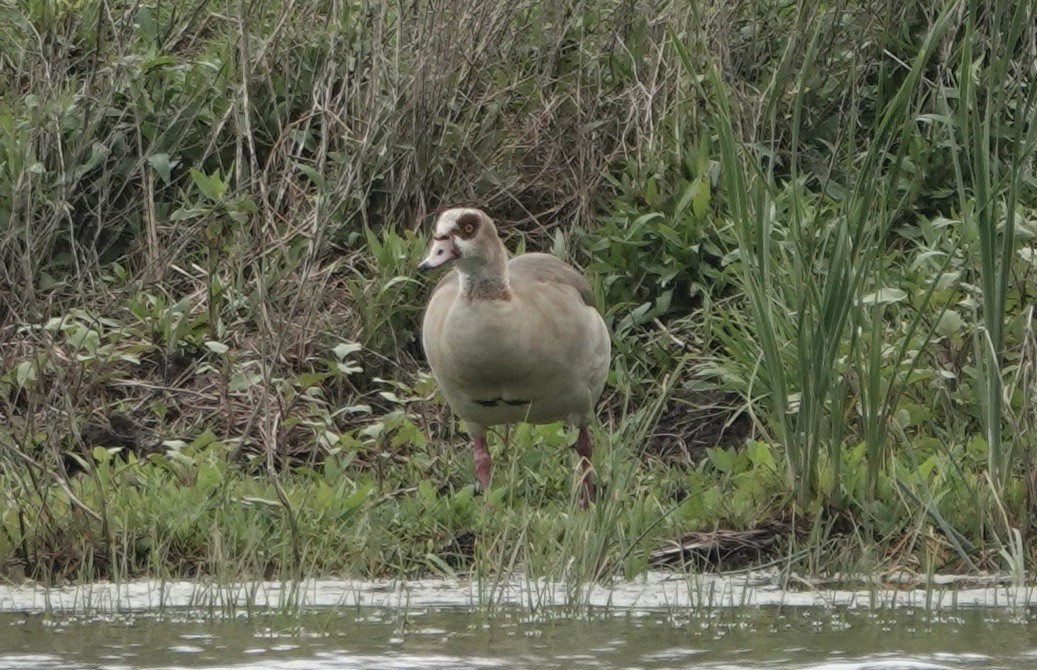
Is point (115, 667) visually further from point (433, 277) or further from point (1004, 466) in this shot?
point (433, 277)

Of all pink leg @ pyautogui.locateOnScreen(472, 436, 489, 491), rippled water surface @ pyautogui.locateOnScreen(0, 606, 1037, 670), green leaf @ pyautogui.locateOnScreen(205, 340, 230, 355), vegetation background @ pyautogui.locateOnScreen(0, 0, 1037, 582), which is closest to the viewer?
rippled water surface @ pyautogui.locateOnScreen(0, 606, 1037, 670)

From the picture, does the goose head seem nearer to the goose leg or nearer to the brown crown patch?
the brown crown patch

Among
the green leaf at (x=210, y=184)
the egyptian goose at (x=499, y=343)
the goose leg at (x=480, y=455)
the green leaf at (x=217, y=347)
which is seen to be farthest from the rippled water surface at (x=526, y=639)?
the green leaf at (x=210, y=184)

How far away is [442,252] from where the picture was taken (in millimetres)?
6527

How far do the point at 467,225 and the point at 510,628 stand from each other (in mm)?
2175

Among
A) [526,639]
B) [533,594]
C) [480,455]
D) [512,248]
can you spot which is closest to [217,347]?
[480,455]

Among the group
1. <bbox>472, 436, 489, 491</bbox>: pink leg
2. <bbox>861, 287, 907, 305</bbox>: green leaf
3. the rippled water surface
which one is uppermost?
<bbox>861, 287, 907, 305</bbox>: green leaf

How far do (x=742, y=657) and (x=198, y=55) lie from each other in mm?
5979

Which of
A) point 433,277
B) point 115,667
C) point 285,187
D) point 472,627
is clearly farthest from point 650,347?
point 115,667

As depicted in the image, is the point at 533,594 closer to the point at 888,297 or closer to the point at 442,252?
the point at 442,252

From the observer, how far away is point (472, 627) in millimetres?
4801

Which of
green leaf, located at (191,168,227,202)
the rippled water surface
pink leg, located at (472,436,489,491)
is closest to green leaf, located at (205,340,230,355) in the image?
green leaf, located at (191,168,227,202)

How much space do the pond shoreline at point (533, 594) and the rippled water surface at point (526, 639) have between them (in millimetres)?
47

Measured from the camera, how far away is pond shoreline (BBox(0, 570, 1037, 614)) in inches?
195
